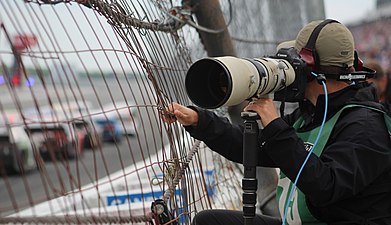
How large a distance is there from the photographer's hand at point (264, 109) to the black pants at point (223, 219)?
663mm

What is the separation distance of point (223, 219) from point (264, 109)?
72 centimetres

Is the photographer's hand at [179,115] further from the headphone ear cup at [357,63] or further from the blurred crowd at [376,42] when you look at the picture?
the blurred crowd at [376,42]

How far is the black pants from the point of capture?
255cm

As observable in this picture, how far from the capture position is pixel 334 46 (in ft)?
7.41

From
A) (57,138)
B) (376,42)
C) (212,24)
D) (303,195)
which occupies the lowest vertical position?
(376,42)

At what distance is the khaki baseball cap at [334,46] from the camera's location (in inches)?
89.0

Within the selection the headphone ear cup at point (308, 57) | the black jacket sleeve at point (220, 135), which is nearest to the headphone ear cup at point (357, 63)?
the headphone ear cup at point (308, 57)

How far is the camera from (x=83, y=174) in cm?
1362

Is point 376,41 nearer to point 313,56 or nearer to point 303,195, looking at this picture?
point 313,56

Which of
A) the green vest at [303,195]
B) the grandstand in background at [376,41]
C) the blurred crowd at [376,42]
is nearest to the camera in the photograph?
the green vest at [303,195]

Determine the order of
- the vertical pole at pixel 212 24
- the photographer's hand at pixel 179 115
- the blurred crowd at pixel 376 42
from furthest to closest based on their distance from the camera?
the blurred crowd at pixel 376 42 < the vertical pole at pixel 212 24 < the photographer's hand at pixel 179 115

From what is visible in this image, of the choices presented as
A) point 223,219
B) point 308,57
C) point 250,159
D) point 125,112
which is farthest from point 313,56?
point 125,112

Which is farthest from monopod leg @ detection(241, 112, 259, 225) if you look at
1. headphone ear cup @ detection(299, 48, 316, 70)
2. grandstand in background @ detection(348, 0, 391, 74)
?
grandstand in background @ detection(348, 0, 391, 74)

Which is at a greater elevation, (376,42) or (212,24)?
(212,24)
